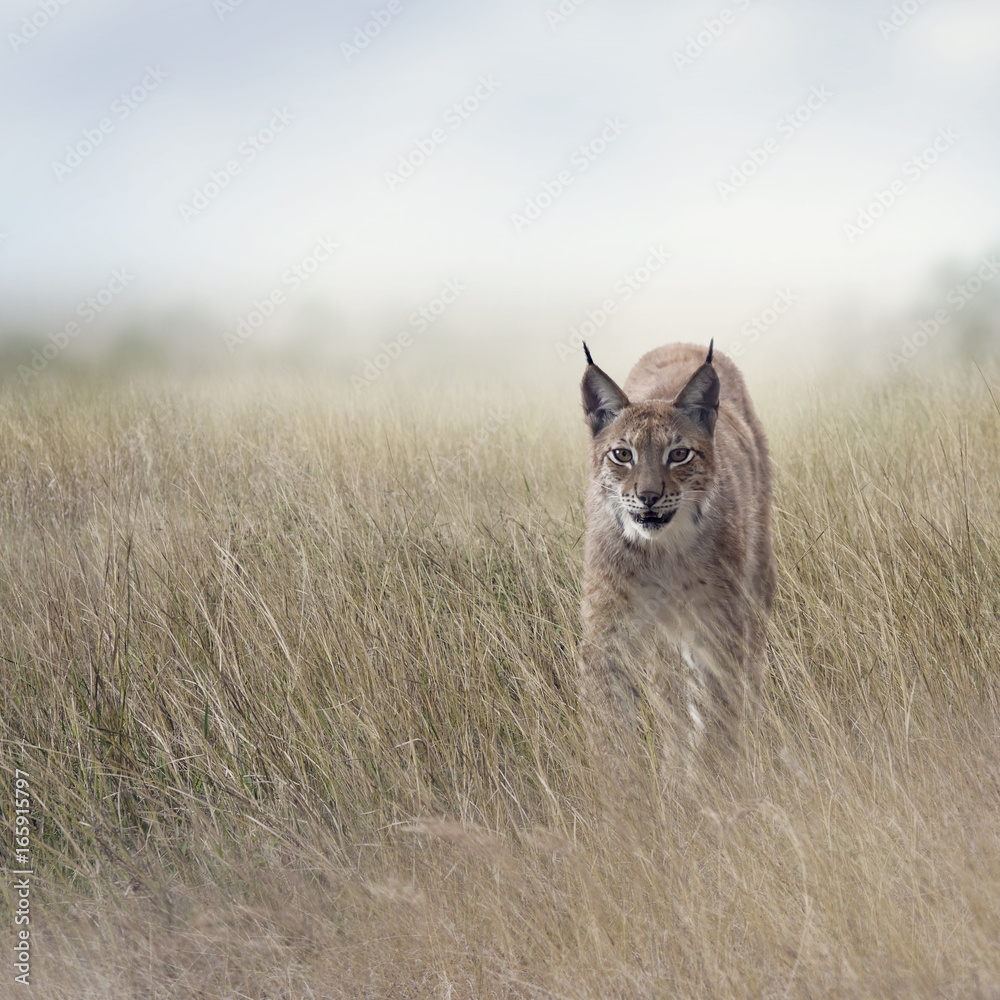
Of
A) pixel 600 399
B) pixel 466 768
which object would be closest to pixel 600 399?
pixel 600 399

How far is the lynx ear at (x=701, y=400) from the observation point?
3693mm

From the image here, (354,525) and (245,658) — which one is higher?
(354,525)

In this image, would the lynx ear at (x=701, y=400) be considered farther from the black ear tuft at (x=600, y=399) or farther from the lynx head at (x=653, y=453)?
the black ear tuft at (x=600, y=399)

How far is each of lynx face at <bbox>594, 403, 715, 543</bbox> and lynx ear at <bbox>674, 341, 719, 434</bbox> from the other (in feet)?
0.15

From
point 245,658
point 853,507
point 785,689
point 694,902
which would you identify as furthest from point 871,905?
point 853,507

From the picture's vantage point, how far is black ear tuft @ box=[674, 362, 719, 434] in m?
3.69

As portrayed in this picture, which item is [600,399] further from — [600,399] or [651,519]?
[651,519]

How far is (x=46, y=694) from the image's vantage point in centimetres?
359

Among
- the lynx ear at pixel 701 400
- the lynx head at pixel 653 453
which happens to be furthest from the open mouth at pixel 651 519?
the lynx ear at pixel 701 400

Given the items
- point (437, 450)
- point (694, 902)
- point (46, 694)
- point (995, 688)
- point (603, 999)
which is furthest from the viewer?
point (437, 450)

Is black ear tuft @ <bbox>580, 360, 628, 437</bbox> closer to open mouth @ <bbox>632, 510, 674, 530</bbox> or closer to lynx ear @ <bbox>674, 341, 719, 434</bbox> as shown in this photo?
lynx ear @ <bbox>674, 341, 719, 434</bbox>

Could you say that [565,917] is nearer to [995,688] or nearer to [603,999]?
[603,999]

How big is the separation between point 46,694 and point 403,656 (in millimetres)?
1409

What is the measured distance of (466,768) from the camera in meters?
3.08
